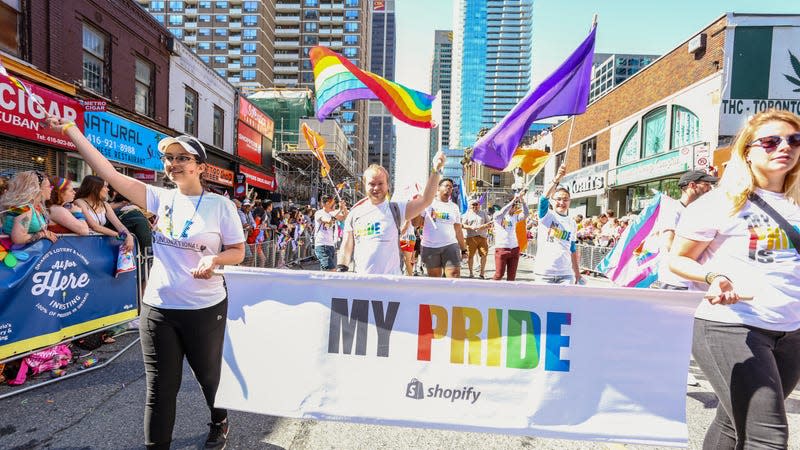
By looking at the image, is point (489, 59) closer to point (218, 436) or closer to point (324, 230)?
point (324, 230)

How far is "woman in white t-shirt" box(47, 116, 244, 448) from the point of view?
2.44 meters

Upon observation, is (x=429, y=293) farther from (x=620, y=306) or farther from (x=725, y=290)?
(x=725, y=290)

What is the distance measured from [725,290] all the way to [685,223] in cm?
39

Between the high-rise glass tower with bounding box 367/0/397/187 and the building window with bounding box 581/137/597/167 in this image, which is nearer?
the building window with bounding box 581/137/597/167

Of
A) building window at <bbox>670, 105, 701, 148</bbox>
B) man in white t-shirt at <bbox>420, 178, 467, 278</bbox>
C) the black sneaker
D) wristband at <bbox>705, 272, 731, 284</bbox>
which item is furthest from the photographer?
building window at <bbox>670, 105, 701, 148</bbox>

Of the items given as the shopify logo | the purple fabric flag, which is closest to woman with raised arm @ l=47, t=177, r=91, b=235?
the shopify logo

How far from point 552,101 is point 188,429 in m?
4.72

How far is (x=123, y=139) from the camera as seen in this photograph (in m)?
14.1

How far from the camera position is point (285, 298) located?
2.70 m

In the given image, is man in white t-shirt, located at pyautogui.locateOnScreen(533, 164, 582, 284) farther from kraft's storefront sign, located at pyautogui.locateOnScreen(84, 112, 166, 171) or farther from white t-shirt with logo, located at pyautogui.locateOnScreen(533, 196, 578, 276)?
kraft's storefront sign, located at pyautogui.locateOnScreen(84, 112, 166, 171)

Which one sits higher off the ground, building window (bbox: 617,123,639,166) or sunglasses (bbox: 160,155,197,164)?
building window (bbox: 617,123,639,166)

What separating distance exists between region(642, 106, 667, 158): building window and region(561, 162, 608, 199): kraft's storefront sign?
4076 millimetres

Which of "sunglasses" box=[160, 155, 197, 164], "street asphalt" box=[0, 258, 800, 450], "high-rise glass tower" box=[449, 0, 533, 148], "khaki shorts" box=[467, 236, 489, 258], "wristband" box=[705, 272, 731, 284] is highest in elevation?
"high-rise glass tower" box=[449, 0, 533, 148]

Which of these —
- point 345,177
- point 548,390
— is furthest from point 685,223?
point 345,177
